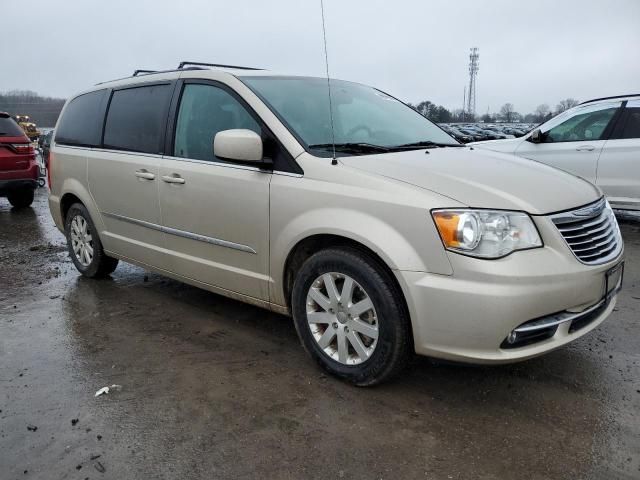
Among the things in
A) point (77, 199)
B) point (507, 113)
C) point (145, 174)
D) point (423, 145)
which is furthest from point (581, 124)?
point (507, 113)

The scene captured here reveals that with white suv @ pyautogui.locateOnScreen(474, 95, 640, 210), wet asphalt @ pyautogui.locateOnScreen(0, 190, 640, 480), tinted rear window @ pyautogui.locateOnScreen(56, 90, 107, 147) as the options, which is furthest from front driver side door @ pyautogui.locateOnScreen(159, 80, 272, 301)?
white suv @ pyautogui.locateOnScreen(474, 95, 640, 210)

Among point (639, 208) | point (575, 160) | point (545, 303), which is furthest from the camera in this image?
point (575, 160)

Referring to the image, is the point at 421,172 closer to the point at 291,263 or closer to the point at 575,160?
the point at 291,263

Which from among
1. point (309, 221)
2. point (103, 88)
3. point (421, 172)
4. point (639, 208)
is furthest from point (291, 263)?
point (639, 208)

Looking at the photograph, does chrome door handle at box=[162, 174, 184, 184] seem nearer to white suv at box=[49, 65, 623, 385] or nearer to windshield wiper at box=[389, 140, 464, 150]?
white suv at box=[49, 65, 623, 385]

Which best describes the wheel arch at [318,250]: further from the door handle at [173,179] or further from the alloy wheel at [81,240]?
the alloy wheel at [81,240]

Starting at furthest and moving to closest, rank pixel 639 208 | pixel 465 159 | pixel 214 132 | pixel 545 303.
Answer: pixel 639 208 < pixel 214 132 < pixel 465 159 < pixel 545 303

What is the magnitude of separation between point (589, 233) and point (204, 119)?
8.34 ft

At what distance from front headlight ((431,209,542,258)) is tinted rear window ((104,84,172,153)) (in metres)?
2.40

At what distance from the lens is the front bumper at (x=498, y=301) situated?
8.40 feet

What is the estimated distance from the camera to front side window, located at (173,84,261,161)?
361 centimetres

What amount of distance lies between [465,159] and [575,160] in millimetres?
4820

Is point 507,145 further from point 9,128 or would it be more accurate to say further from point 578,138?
point 9,128

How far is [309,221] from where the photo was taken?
122 inches
